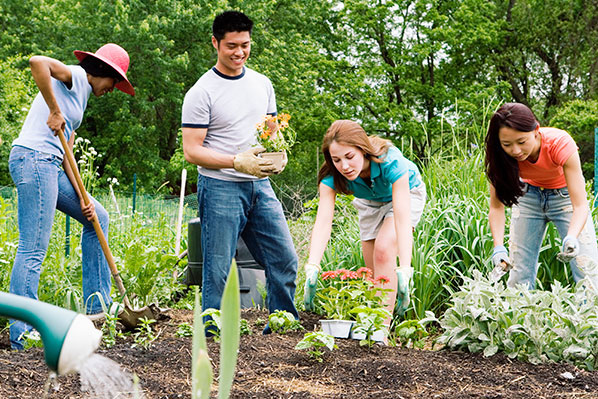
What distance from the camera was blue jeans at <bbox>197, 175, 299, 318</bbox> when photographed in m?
3.28

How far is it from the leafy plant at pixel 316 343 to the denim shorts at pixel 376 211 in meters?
1.06

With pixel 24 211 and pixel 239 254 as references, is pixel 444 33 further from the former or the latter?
pixel 24 211

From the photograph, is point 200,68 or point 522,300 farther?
point 200,68

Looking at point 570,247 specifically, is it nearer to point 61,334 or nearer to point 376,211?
point 376,211

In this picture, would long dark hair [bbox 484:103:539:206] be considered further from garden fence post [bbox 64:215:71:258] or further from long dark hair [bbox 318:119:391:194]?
garden fence post [bbox 64:215:71:258]

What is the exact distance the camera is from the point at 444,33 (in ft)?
59.9

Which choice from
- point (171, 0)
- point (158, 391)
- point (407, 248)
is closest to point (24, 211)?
point (158, 391)

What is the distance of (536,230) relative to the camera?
3604 mm

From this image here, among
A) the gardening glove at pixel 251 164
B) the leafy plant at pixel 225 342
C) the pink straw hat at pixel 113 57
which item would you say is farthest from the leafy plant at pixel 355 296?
the leafy plant at pixel 225 342

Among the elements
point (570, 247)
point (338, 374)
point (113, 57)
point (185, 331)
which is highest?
point (113, 57)

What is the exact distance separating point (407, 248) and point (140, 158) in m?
16.4

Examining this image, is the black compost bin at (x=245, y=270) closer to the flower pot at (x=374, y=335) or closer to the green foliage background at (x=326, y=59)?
the flower pot at (x=374, y=335)

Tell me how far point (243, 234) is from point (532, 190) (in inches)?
62.8

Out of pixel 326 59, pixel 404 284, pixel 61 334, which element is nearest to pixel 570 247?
pixel 404 284
